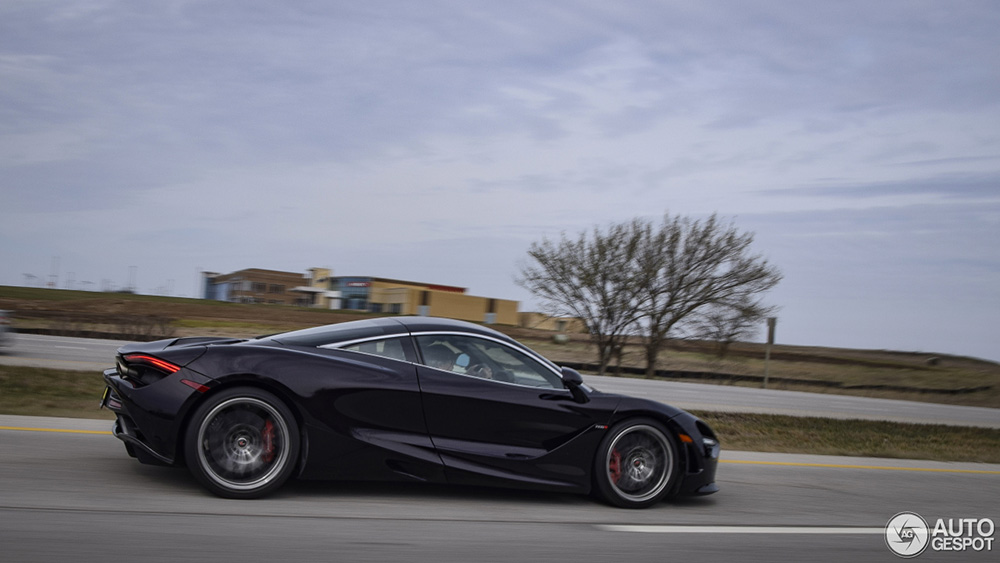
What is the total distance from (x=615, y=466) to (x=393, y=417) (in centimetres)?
176

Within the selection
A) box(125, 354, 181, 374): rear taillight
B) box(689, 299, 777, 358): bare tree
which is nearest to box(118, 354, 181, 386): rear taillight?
box(125, 354, 181, 374): rear taillight

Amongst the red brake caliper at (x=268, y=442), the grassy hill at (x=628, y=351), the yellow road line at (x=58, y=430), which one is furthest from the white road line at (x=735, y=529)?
the grassy hill at (x=628, y=351)

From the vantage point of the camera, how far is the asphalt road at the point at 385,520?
13.7 ft

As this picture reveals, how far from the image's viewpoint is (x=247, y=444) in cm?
515

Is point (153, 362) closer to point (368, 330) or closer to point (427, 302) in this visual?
point (368, 330)

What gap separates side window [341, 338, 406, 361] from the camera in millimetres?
5555

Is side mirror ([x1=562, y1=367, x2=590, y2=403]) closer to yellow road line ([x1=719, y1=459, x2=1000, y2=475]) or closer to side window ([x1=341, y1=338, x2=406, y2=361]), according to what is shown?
side window ([x1=341, y1=338, x2=406, y2=361])

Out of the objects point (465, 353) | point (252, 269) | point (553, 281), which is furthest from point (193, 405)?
point (252, 269)

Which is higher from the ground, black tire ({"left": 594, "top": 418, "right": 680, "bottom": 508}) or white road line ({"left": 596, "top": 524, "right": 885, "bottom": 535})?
black tire ({"left": 594, "top": 418, "right": 680, "bottom": 508})

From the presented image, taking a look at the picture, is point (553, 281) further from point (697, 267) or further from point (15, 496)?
point (15, 496)

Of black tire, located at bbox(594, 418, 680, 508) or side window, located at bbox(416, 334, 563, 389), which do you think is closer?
side window, located at bbox(416, 334, 563, 389)

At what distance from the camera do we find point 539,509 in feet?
18.9

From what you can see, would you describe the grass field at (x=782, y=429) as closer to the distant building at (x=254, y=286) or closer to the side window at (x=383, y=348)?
the side window at (x=383, y=348)

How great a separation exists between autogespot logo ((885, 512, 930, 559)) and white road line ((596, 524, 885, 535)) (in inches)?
5.2
